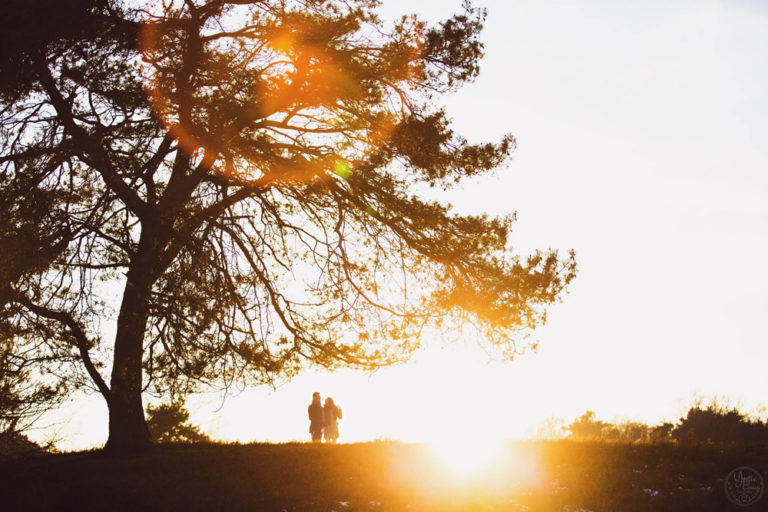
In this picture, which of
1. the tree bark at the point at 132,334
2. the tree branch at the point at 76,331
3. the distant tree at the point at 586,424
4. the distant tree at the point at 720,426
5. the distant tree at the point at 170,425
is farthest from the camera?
the distant tree at the point at 170,425

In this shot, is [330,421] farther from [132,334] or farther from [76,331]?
[76,331]

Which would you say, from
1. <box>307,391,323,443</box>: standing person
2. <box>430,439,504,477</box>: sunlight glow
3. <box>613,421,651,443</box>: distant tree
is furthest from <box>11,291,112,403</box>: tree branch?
<box>613,421,651,443</box>: distant tree

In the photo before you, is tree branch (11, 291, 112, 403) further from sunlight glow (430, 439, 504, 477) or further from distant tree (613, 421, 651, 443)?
distant tree (613, 421, 651, 443)

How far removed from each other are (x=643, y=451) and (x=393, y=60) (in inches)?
354

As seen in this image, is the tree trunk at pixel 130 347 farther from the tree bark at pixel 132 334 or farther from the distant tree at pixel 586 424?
the distant tree at pixel 586 424

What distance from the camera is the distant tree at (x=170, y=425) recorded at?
99.8ft

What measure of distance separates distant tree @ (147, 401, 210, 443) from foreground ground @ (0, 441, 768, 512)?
734 inches

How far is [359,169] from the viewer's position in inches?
453

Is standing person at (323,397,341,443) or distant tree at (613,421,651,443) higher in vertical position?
standing person at (323,397,341,443)

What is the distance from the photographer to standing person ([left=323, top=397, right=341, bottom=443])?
19.5 meters

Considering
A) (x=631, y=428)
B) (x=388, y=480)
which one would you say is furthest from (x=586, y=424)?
(x=388, y=480)

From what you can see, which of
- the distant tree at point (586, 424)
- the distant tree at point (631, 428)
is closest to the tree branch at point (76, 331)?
the distant tree at point (631, 428)

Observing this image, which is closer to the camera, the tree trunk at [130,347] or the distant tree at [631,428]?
the tree trunk at [130,347]

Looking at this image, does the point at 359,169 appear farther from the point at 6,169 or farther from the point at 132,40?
the point at 6,169
